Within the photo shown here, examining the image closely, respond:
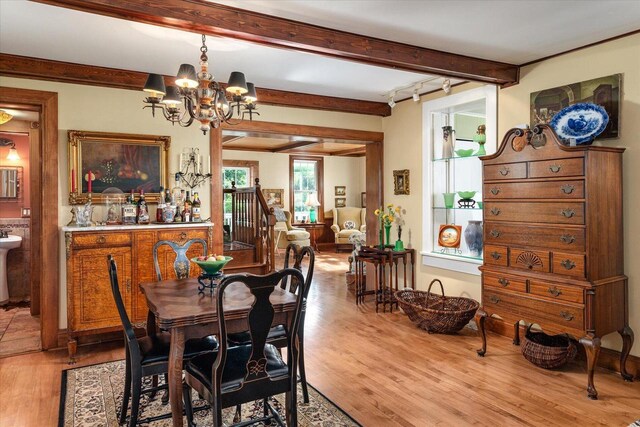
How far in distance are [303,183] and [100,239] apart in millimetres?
7714

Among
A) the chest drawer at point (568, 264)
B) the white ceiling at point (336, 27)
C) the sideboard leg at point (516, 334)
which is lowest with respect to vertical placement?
the sideboard leg at point (516, 334)

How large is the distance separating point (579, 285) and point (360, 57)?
7.38 ft

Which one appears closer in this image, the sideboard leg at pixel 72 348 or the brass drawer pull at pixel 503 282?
the brass drawer pull at pixel 503 282

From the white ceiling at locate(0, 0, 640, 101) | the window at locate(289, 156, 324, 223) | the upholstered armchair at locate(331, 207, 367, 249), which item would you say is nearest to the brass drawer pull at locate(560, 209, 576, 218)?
the white ceiling at locate(0, 0, 640, 101)

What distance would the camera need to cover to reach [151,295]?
8.70 feet

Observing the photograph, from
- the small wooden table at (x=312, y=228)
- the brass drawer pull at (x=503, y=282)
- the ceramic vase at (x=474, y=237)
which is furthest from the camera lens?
the small wooden table at (x=312, y=228)

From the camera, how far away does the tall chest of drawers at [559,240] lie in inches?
121

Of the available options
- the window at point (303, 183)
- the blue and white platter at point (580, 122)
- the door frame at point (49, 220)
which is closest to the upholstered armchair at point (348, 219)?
the window at point (303, 183)

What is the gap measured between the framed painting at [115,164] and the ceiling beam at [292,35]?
1.91 m

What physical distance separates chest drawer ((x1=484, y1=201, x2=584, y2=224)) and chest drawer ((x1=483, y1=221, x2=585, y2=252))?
5 cm

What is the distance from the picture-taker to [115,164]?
425cm

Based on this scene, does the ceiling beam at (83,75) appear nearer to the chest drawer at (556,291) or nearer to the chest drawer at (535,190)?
the chest drawer at (535,190)

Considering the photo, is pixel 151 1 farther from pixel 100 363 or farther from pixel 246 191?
pixel 246 191

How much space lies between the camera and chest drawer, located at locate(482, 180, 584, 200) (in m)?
3.13
